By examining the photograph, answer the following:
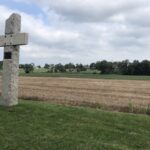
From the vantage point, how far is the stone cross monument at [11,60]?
37.4 ft

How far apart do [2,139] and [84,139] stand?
62.5 inches

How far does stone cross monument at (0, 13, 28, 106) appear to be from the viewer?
11.4 m

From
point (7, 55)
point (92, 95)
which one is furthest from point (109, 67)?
point (7, 55)

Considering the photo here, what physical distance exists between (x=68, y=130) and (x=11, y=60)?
399cm

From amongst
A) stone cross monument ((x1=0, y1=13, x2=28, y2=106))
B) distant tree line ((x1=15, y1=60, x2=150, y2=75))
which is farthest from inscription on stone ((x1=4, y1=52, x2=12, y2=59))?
distant tree line ((x1=15, y1=60, x2=150, y2=75))

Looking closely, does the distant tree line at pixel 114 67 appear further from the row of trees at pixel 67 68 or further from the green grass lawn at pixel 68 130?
the green grass lawn at pixel 68 130

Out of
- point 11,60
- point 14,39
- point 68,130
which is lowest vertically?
point 68,130

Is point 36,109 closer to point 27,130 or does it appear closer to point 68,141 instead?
point 27,130

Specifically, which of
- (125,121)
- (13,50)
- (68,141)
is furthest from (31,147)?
(13,50)

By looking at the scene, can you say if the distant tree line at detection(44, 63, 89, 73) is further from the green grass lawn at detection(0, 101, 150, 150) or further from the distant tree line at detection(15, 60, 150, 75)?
the green grass lawn at detection(0, 101, 150, 150)

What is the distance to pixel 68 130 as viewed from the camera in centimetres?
823

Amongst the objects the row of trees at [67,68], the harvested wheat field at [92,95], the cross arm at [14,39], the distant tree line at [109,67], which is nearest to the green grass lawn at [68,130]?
the cross arm at [14,39]

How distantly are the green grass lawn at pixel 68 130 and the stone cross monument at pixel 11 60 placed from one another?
0.68m

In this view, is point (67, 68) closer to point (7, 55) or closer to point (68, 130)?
point (7, 55)
